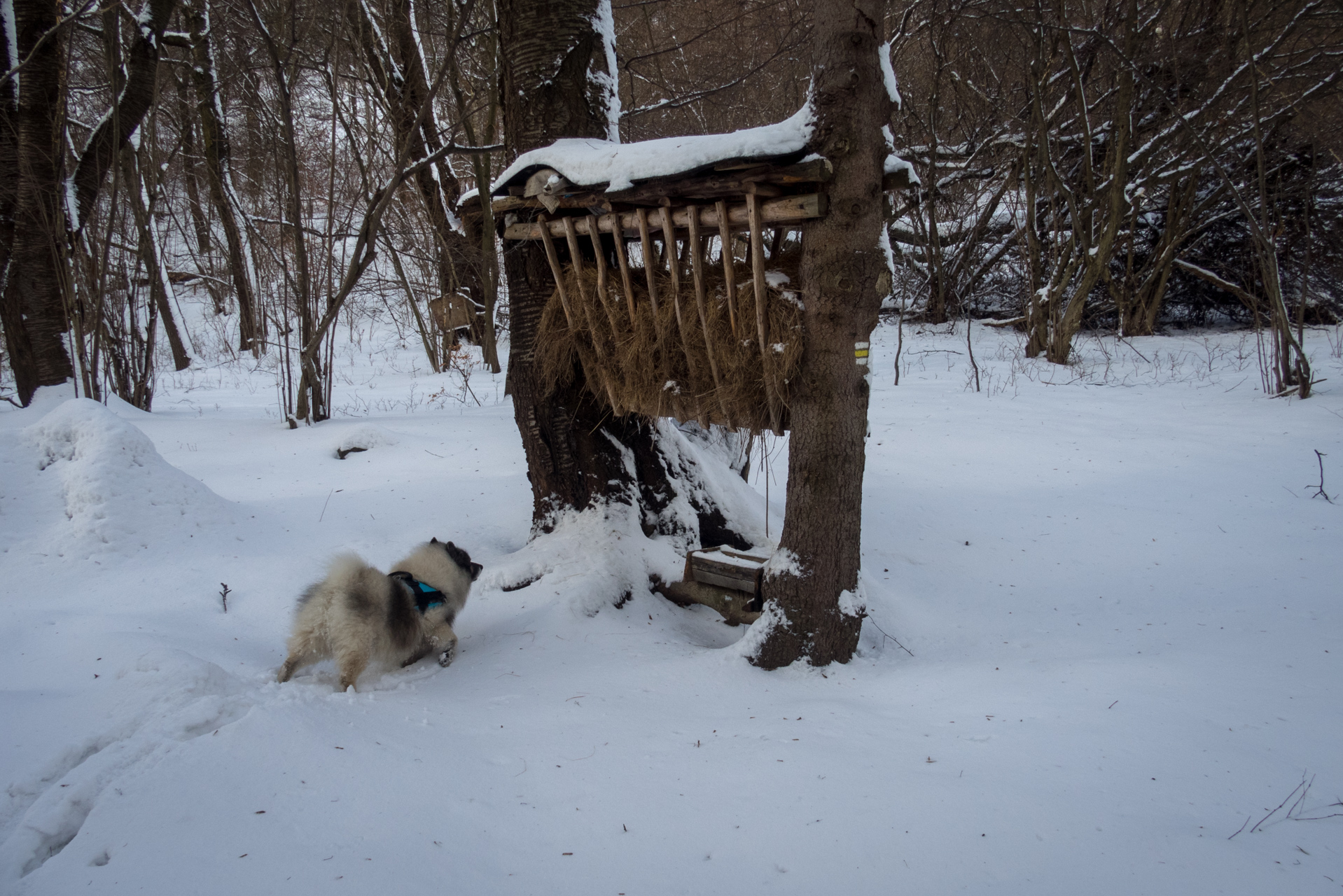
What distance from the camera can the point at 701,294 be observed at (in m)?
3.70

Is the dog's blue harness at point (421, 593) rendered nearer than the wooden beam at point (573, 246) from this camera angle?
Yes

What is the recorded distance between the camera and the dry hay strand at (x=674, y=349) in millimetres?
3539

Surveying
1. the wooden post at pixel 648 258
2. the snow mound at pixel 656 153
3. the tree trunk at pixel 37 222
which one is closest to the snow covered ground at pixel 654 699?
the wooden post at pixel 648 258

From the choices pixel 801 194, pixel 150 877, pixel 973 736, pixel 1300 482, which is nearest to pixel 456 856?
pixel 150 877

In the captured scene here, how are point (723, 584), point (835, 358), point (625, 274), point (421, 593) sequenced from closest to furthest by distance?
point (835, 358), point (421, 593), point (625, 274), point (723, 584)

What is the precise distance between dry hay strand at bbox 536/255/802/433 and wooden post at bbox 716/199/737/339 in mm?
31

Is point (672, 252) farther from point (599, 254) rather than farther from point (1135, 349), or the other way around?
point (1135, 349)

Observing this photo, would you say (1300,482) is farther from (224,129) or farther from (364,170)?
(224,129)

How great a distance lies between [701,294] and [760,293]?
15.9 inches

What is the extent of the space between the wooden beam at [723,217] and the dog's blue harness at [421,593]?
2.20 m

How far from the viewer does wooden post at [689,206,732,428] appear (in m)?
3.51

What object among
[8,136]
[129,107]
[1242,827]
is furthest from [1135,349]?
[8,136]

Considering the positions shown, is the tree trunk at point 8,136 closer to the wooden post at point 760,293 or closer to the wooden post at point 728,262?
the wooden post at point 728,262

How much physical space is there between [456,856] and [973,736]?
1992 mm
